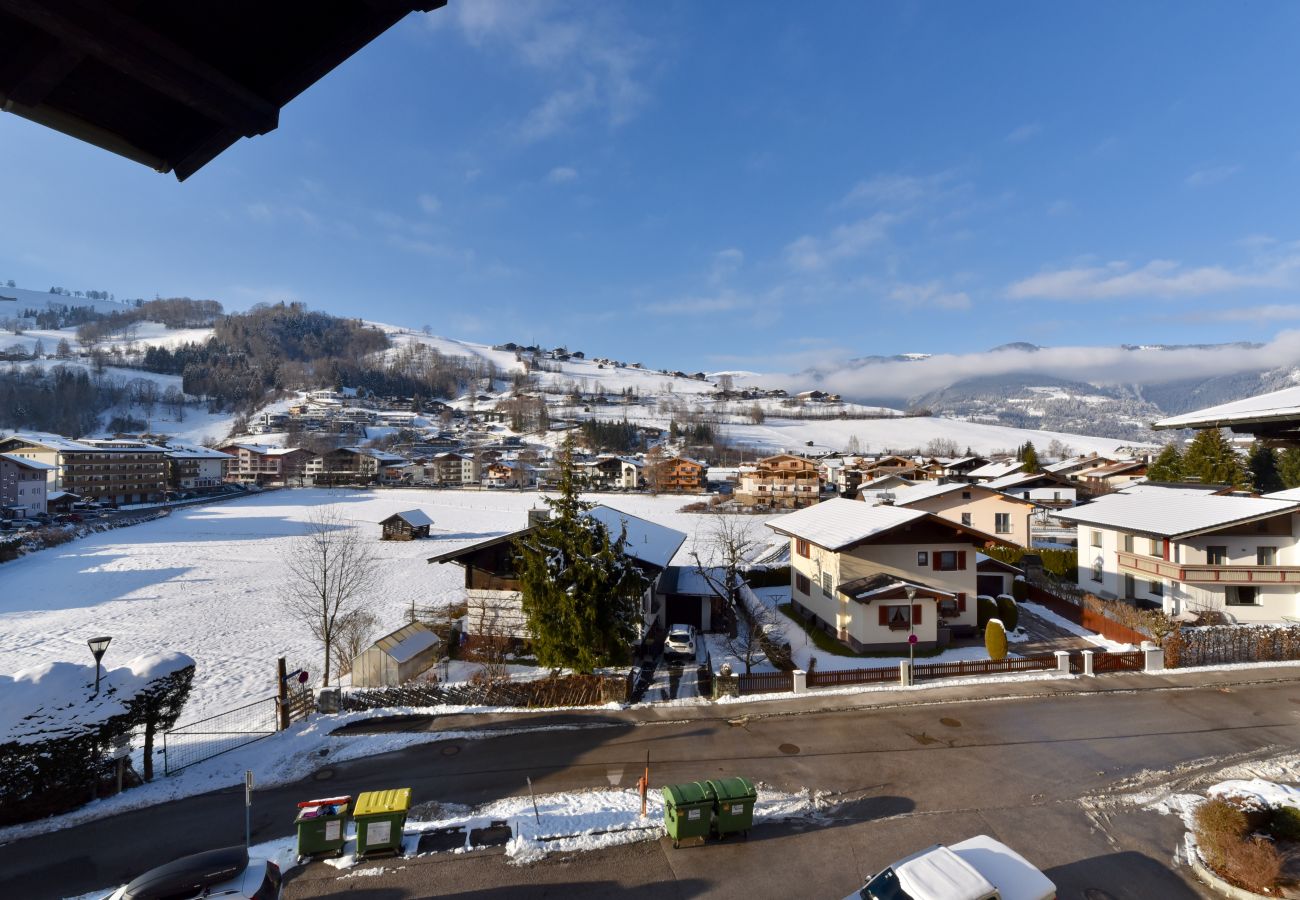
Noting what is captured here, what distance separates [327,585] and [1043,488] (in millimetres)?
73325

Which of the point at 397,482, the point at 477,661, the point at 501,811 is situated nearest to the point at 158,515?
the point at 397,482

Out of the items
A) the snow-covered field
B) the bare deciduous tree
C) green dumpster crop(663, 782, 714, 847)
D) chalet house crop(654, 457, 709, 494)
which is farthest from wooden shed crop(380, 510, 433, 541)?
green dumpster crop(663, 782, 714, 847)

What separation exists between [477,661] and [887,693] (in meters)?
16.1

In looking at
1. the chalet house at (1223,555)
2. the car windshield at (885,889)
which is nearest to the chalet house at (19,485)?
the car windshield at (885,889)

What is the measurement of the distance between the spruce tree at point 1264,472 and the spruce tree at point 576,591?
71.7 meters

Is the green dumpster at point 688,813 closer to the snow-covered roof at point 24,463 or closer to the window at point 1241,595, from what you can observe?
the window at point 1241,595

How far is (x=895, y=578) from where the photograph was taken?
2602 centimetres

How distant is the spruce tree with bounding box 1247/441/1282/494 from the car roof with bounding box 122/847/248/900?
272 feet

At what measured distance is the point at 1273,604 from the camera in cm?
2738

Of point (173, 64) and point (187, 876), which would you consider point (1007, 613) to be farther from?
point (173, 64)

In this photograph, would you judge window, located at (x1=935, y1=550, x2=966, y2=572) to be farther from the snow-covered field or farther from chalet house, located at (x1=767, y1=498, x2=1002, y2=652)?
the snow-covered field

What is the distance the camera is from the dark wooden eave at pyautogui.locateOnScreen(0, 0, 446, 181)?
9.07 feet

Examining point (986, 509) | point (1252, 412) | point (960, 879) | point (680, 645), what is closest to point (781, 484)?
point (986, 509)

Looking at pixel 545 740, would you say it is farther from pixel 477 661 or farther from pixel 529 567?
pixel 477 661
